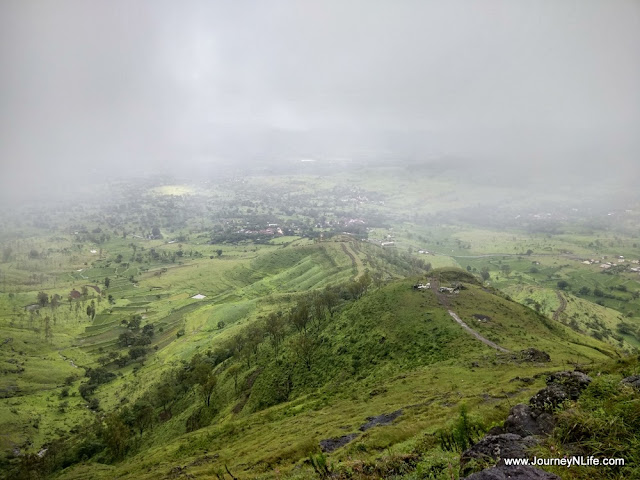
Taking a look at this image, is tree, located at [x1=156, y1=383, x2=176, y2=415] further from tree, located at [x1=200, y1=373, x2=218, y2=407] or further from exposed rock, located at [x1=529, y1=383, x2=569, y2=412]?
exposed rock, located at [x1=529, y1=383, x2=569, y2=412]

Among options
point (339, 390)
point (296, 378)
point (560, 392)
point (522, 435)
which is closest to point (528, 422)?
point (522, 435)

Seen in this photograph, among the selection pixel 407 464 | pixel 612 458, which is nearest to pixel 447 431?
pixel 407 464

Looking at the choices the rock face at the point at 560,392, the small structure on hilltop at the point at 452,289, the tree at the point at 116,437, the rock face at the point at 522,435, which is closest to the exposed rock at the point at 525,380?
the rock face at the point at 522,435

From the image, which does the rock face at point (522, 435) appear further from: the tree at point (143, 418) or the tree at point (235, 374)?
the tree at point (143, 418)

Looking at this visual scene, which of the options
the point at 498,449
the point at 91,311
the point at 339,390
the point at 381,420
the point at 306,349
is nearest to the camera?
the point at 498,449

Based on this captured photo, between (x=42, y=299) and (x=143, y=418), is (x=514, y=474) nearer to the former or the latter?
(x=143, y=418)

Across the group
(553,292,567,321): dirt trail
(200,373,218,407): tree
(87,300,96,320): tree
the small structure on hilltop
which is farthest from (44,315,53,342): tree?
(553,292,567,321): dirt trail

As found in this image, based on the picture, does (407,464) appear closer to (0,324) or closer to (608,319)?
(608,319)
